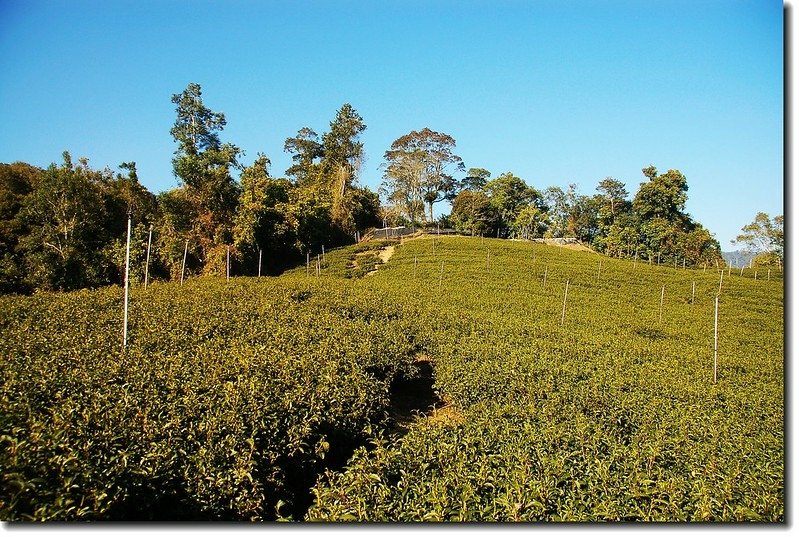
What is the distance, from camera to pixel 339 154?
173ft

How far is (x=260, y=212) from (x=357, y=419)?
26.8m

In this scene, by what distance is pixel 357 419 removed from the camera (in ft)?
21.9

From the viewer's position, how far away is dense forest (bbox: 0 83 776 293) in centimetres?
2478

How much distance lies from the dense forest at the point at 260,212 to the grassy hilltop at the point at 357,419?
9921 mm

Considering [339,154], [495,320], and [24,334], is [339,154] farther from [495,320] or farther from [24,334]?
[24,334]

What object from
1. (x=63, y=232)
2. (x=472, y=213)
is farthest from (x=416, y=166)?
(x=63, y=232)

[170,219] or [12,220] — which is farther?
[170,219]

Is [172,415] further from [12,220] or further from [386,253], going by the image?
[386,253]

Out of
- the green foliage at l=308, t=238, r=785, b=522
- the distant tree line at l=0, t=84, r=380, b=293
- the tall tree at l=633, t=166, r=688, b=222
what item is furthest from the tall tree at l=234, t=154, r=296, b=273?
the tall tree at l=633, t=166, r=688, b=222

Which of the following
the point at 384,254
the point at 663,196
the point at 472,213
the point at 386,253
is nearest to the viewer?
the point at 384,254

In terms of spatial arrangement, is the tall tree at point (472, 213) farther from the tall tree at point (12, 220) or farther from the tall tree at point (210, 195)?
the tall tree at point (12, 220)

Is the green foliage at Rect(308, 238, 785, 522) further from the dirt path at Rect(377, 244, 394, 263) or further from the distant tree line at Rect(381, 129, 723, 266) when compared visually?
the distant tree line at Rect(381, 129, 723, 266)

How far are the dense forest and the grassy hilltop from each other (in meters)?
9.92

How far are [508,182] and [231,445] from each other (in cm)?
5609
